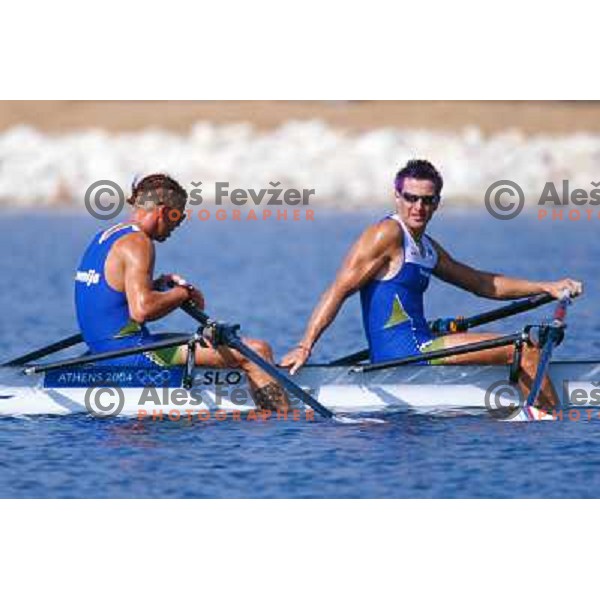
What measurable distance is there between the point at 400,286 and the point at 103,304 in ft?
8.38

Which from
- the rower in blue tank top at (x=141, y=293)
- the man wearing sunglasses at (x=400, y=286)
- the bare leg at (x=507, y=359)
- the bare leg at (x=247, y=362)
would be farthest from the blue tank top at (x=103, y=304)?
the bare leg at (x=507, y=359)

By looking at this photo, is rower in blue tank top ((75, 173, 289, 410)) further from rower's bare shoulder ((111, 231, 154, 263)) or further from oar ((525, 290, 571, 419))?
oar ((525, 290, 571, 419))

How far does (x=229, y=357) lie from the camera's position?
618 inches

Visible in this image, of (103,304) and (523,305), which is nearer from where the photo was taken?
(103,304)

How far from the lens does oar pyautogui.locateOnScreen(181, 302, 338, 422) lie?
15.2m

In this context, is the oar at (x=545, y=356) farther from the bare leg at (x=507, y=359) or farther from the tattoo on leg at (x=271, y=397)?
the tattoo on leg at (x=271, y=397)

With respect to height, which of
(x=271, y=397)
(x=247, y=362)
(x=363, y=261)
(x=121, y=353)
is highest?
(x=363, y=261)

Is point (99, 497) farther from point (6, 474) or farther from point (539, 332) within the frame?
point (539, 332)

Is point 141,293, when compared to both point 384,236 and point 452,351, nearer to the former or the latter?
point 384,236

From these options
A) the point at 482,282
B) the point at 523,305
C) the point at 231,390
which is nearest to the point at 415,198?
the point at 482,282

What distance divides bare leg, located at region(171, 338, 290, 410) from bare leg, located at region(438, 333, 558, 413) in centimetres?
151

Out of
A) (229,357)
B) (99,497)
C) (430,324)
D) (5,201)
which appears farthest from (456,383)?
(5,201)

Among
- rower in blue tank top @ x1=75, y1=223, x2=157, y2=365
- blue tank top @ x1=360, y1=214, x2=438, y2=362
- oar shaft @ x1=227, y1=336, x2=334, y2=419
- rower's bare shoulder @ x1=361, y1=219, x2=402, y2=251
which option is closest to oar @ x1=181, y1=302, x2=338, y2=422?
oar shaft @ x1=227, y1=336, x2=334, y2=419

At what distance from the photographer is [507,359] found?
15875 millimetres
